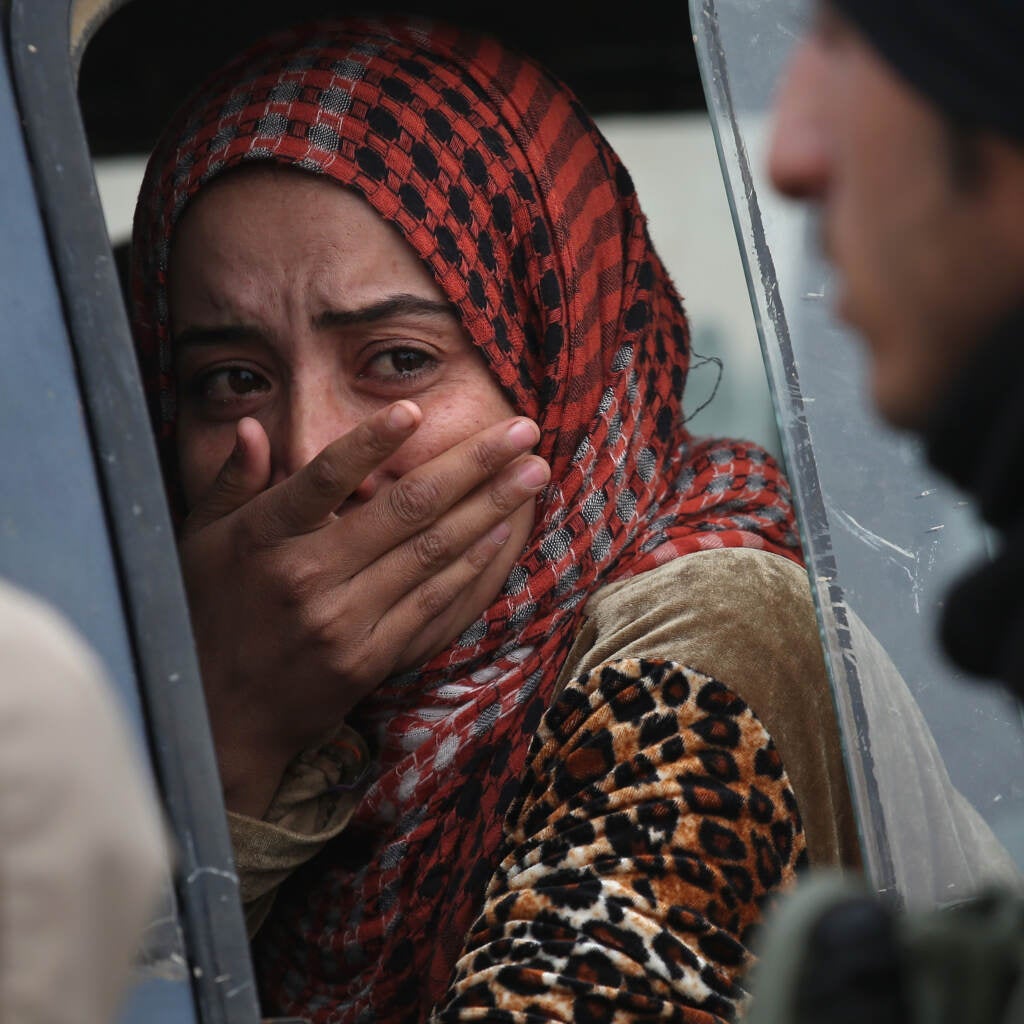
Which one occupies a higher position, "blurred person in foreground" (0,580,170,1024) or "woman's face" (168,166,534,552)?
"woman's face" (168,166,534,552)

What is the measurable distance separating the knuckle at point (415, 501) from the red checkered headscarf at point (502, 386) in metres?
0.21

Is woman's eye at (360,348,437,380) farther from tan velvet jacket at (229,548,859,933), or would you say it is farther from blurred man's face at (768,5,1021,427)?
blurred man's face at (768,5,1021,427)

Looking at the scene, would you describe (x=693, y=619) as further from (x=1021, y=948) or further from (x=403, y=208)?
(x=1021, y=948)

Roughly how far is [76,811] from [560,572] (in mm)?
1350

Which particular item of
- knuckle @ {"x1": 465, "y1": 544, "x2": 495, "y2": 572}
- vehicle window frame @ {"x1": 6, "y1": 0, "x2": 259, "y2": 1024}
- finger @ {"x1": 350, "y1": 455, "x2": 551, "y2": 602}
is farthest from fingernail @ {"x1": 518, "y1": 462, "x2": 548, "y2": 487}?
vehicle window frame @ {"x1": 6, "y1": 0, "x2": 259, "y2": 1024}

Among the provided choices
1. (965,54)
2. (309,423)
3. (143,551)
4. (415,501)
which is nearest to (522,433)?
(415,501)

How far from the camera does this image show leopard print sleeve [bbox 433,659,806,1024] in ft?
4.50

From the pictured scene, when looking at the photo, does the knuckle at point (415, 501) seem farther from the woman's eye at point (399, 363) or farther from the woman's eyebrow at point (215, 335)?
the woman's eyebrow at point (215, 335)

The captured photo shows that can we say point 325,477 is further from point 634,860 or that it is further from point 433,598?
point 634,860

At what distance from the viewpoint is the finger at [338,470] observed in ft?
5.39

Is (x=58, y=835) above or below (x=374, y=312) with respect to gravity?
below

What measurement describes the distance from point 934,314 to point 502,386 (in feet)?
4.13

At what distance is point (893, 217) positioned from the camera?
0.68 m

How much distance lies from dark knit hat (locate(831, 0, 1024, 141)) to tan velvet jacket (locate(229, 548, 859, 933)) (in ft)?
3.40
